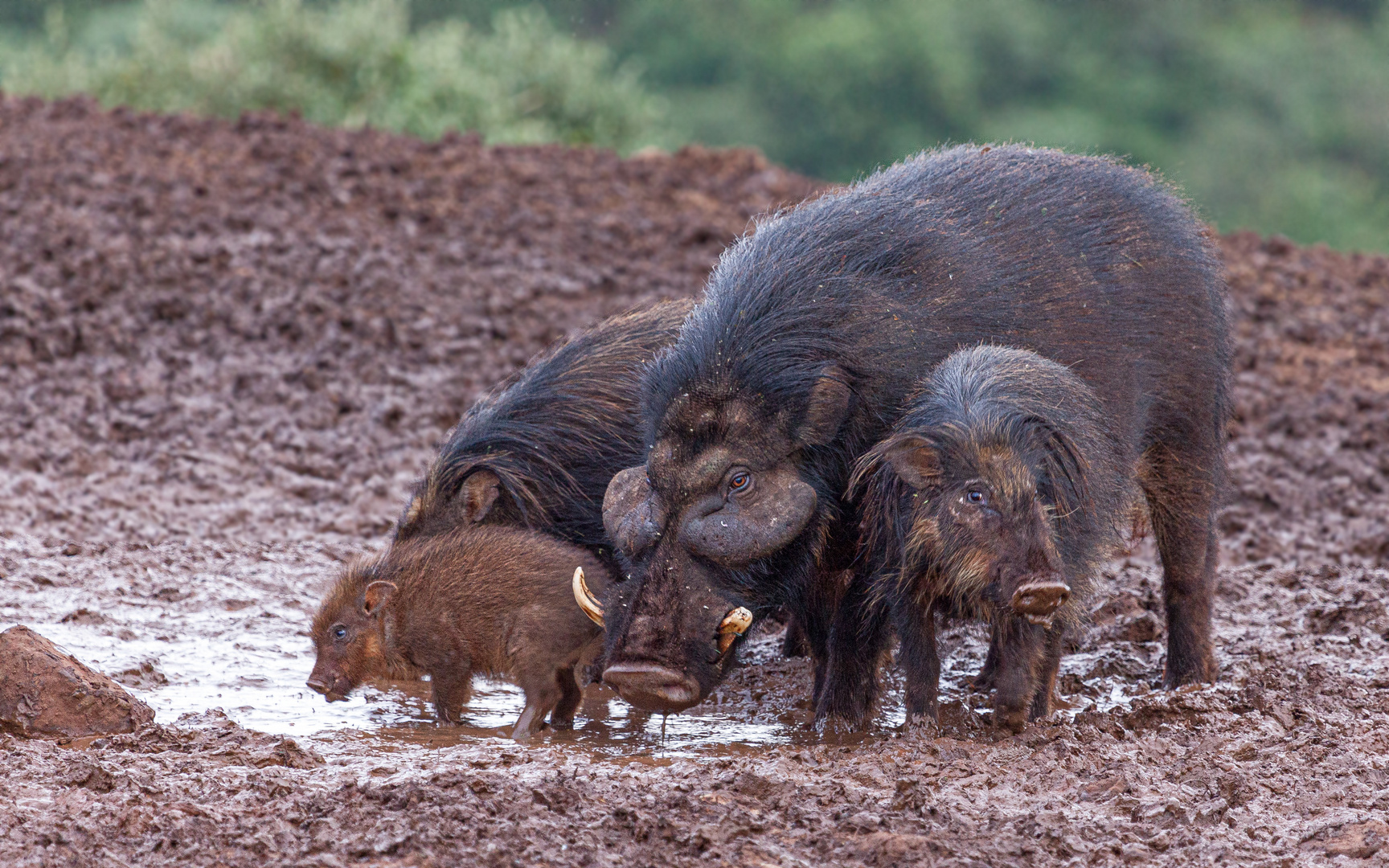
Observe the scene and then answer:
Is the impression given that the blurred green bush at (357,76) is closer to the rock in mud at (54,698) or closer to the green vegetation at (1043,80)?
the green vegetation at (1043,80)

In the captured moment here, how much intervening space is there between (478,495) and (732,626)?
1.38 m

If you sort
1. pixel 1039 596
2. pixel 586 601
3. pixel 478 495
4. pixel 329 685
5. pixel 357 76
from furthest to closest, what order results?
pixel 357 76, pixel 478 495, pixel 329 685, pixel 586 601, pixel 1039 596

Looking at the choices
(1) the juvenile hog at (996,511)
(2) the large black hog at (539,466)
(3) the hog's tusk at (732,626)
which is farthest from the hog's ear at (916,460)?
(2) the large black hog at (539,466)

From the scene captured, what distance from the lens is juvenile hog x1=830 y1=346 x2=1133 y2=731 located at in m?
4.20

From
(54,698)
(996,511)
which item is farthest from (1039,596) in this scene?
(54,698)

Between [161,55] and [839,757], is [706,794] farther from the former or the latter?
[161,55]

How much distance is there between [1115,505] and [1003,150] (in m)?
1.42

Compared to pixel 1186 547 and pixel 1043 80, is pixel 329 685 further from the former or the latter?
pixel 1043 80

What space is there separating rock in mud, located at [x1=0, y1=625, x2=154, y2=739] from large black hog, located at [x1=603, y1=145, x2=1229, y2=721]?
1430 mm

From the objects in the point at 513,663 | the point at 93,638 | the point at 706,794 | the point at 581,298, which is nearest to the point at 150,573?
the point at 93,638

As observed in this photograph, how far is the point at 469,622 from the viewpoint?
5.11 meters

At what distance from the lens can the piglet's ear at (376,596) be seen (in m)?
5.23

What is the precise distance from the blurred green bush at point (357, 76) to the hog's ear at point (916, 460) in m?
12.4

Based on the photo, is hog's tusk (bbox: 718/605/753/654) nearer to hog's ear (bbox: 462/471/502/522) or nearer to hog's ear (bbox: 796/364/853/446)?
hog's ear (bbox: 796/364/853/446)
